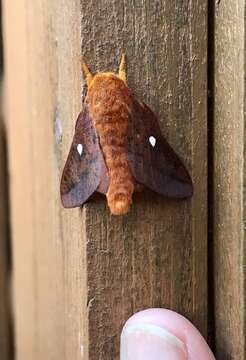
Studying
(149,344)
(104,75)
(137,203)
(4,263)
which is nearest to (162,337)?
(149,344)

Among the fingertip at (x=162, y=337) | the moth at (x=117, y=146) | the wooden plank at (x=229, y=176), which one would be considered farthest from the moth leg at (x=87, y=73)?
the fingertip at (x=162, y=337)

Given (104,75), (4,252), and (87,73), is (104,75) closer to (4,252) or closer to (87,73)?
(87,73)

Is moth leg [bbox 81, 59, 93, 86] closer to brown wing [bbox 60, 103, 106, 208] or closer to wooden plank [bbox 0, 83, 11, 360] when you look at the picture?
brown wing [bbox 60, 103, 106, 208]

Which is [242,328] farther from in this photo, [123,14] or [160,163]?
[123,14]

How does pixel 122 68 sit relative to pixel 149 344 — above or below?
above

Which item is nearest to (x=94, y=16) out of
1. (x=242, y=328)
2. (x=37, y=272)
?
(x=242, y=328)

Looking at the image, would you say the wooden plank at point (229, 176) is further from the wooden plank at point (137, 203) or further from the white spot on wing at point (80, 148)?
the white spot on wing at point (80, 148)
